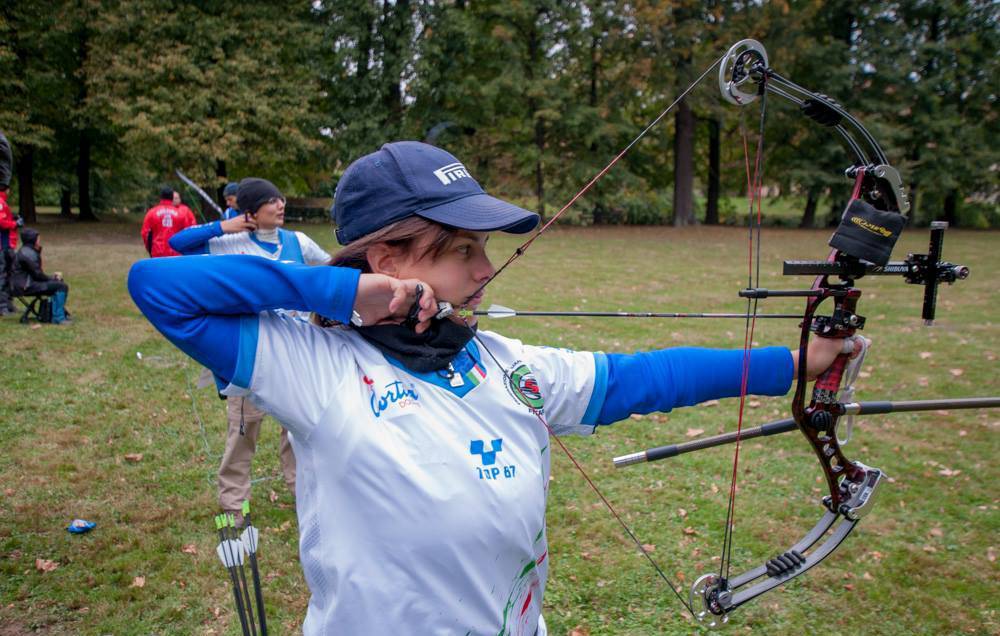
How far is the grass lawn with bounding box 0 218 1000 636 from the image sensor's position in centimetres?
369

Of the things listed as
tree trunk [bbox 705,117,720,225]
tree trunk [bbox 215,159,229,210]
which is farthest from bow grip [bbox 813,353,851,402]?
tree trunk [bbox 705,117,720,225]

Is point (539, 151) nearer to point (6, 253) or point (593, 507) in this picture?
point (6, 253)

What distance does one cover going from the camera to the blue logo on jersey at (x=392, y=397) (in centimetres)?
137

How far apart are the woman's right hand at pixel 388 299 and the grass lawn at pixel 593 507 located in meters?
2.70

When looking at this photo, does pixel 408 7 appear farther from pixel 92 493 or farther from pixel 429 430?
pixel 429 430

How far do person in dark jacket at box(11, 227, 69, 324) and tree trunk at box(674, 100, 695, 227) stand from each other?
23.1 metres

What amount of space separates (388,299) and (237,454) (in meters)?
3.18

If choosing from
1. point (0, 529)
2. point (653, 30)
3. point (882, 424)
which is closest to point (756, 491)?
point (882, 424)

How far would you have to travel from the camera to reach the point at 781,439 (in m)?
5.89

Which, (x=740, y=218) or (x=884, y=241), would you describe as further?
(x=740, y=218)

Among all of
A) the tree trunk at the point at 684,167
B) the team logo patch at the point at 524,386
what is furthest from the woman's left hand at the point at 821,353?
the tree trunk at the point at 684,167

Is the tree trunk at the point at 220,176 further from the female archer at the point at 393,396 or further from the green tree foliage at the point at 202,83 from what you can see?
the female archer at the point at 393,396

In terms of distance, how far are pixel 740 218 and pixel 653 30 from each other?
41.5ft

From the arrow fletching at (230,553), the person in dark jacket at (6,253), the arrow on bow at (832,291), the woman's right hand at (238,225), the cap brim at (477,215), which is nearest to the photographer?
the cap brim at (477,215)
